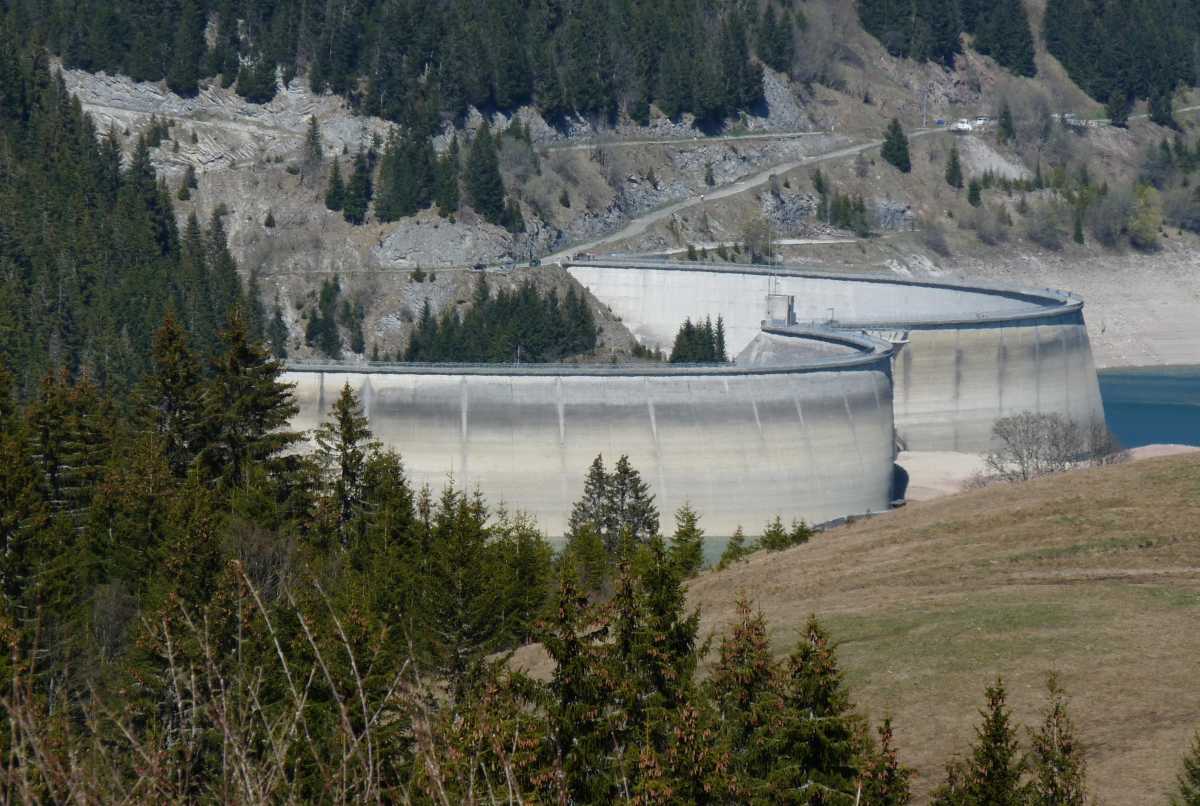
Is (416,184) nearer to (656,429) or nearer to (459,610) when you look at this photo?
(656,429)

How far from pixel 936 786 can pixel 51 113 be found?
149 metres

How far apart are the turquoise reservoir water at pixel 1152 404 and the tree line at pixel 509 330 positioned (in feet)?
149

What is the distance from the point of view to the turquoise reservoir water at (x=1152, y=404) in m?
148

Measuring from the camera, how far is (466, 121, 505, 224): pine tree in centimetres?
17600

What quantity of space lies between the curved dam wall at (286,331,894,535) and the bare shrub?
1892 cm

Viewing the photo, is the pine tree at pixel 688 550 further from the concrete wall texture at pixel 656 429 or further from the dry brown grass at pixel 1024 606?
the concrete wall texture at pixel 656 429

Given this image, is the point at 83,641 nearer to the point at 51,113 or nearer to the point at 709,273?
the point at 709,273

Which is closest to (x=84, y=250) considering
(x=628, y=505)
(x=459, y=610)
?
(x=628, y=505)

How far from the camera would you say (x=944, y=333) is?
131m

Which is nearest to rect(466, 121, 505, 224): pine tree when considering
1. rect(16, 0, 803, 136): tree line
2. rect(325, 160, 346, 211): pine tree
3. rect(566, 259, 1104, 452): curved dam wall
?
rect(16, 0, 803, 136): tree line

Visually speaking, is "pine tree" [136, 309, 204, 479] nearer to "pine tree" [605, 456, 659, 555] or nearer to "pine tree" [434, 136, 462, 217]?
"pine tree" [605, 456, 659, 555]

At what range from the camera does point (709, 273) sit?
160 m

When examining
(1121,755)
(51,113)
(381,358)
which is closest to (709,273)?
(381,358)

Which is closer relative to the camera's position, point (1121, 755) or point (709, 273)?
point (1121, 755)
